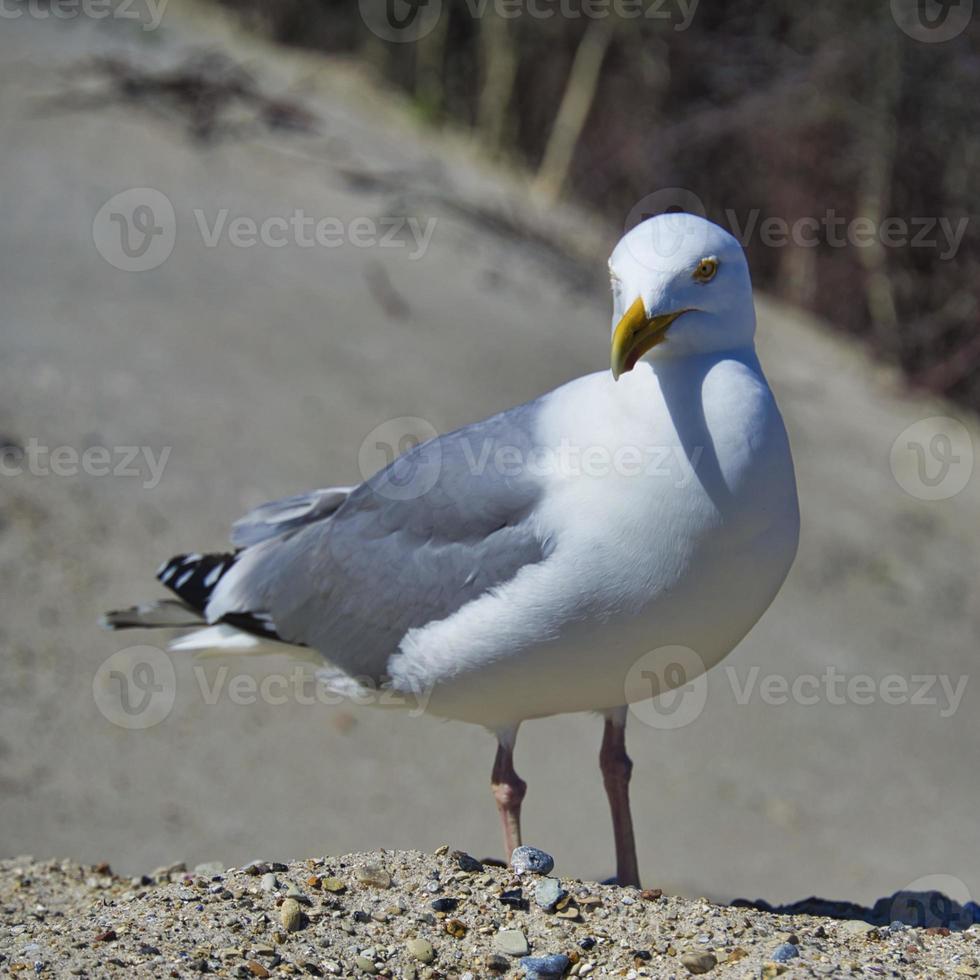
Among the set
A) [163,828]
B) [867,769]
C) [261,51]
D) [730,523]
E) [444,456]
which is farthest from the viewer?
[261,51]

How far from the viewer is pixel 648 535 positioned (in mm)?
3570

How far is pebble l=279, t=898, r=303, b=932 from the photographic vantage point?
3230 millimetres

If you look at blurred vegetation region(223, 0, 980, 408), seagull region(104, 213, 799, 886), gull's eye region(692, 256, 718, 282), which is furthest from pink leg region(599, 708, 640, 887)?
blurred vegetation region(223, 0, 980, 408)

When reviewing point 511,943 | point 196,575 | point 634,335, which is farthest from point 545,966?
point 196,575

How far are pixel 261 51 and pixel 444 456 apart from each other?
10.1 metres

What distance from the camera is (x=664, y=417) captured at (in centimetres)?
365

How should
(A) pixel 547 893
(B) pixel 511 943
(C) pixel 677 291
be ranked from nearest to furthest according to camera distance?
(B) pixel 511 943 → (A) pixel 547 893 → (C) pixel 677 291

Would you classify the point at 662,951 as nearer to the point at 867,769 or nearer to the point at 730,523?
the point at 730,523

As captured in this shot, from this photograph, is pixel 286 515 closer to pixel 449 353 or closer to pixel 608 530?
pixel 608 530

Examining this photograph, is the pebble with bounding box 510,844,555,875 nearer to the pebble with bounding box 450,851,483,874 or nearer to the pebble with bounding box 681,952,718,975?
the pebble with bounding box 450,851,483,874

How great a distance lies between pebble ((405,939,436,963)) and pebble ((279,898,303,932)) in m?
0.26

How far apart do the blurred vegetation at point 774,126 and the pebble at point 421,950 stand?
9307mm

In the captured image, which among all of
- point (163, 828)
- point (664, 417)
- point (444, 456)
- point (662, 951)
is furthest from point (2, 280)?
point (662, 951)

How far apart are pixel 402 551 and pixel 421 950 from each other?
4.71 feet
